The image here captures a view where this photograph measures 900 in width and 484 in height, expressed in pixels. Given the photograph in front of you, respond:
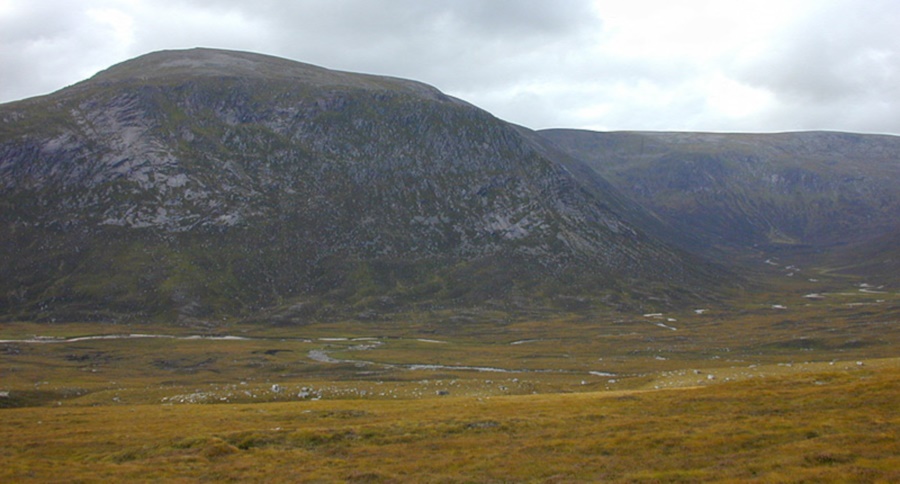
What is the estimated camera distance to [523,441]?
129ft

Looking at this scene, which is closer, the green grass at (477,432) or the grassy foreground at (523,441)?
the grassy foreground at (523,441)

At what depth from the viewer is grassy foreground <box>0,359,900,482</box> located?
30.7 meters

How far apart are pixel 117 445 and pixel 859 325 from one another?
620 ft

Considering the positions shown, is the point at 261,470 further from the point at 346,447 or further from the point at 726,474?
the point at 726,474

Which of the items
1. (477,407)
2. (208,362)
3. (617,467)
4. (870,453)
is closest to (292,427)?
(477,407)

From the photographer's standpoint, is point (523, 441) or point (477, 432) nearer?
point (523, 441)

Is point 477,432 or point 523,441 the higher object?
point 523,441

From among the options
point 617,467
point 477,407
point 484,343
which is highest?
point 617,467

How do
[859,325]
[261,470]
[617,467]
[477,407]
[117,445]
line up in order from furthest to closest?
[859,325]
[477,407]
[117,445]
[261,470]
[617,467]

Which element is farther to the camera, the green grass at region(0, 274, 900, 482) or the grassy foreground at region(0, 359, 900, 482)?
the green grass at region(0, 274, 900, 482)

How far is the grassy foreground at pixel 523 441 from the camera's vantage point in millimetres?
30734

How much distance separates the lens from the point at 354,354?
15038cm

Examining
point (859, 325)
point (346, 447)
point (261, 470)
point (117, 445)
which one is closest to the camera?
point (261, 470)

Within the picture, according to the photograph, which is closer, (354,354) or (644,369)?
(644,369)
